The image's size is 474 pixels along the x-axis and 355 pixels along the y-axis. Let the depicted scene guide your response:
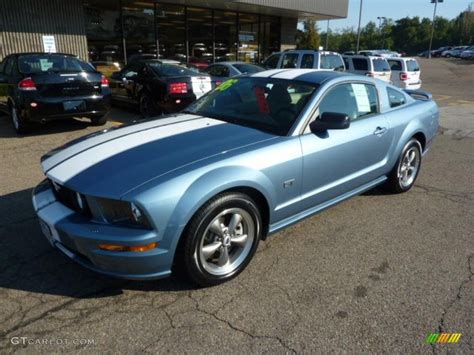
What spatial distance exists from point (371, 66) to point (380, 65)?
51 cm

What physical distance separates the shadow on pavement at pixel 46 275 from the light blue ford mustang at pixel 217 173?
1.09ft

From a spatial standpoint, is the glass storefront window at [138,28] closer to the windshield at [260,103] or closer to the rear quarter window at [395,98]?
the windshield at [260,103]

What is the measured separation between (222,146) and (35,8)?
12612 millimetres

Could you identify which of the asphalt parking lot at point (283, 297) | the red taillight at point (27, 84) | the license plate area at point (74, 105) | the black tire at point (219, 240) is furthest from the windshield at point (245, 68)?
the black tire at point (219, 240)

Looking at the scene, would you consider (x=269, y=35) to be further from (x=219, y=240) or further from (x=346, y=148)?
(x=219, y=240)

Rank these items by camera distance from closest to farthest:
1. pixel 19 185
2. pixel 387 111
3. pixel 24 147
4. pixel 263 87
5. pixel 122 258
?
pixel 122 258, pixel 263 87, pixel 387 111, pixel 19 185, pixel 24 147

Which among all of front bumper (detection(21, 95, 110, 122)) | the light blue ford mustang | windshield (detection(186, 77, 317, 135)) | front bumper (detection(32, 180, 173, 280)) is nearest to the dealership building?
front bumper (detection(21, 95, 110, 122))

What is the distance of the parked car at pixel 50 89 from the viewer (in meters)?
6.88

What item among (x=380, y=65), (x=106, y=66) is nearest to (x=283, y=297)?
(x=380, y=65)

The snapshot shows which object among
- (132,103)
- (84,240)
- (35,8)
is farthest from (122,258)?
(35,8)

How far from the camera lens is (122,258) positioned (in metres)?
2.47

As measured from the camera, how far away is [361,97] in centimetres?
410

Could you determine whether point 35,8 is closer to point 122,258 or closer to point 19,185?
point 19,185

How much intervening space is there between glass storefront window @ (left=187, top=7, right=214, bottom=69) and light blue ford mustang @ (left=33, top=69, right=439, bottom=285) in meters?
14.5
